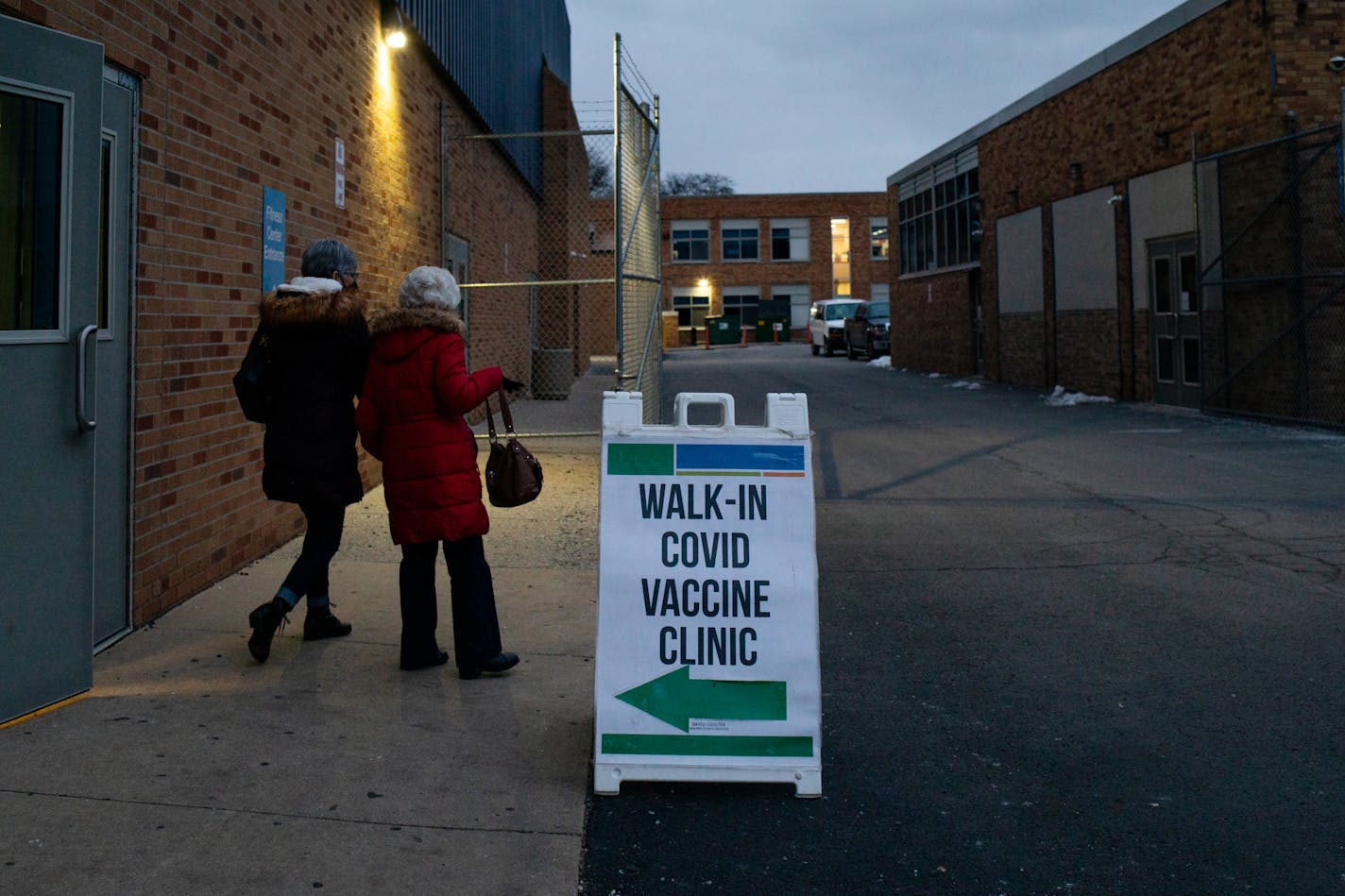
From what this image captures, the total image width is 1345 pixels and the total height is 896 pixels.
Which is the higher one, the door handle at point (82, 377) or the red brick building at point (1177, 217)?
the red brick building at point (1177, 217)

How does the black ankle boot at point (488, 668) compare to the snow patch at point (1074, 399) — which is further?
the snow patch at point (1074, 399)

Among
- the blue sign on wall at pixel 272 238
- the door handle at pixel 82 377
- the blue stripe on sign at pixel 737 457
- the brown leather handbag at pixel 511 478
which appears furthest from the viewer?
the blue sign on wall at pixel 272 238

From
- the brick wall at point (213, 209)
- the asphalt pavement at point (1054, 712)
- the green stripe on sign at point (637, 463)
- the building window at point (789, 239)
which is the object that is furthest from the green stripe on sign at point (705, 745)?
the building window at point (789, 239)

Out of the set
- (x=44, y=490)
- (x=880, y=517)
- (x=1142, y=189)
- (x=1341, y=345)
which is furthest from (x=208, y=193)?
(x=1142, y=189)

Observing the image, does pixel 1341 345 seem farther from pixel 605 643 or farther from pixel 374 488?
pixel 605 643

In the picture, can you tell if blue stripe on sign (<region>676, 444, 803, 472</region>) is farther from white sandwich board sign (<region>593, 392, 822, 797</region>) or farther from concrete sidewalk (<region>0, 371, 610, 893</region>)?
concrete sidewalk (<region>0, 371, 610, 893</region>)

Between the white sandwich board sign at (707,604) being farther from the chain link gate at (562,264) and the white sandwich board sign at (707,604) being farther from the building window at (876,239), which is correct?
the building window at (876,239)

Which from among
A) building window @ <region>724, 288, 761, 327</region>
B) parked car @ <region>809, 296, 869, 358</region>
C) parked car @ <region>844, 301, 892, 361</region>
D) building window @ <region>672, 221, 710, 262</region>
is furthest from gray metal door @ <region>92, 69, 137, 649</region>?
building window @ <region>724, 288, 761, 327</region>

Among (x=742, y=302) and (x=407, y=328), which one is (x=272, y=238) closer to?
(x=407, y=328)

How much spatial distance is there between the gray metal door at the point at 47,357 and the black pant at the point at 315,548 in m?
0.83

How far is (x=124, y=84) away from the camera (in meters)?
5.34

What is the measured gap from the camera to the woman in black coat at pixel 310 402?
16.4ft

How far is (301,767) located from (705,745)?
1310mm

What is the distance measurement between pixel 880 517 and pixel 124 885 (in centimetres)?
670
